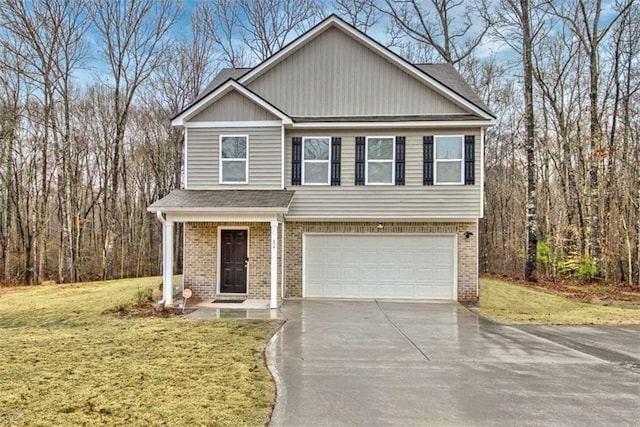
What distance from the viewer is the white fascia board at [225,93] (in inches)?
489

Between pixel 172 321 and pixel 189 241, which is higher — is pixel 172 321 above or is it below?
below

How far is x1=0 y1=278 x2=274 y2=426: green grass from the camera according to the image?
4.36 metres

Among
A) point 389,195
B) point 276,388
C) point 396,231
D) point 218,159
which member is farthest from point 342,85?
point 276,388

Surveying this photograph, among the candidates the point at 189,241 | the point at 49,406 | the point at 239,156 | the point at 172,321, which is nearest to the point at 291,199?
the point at 239,156

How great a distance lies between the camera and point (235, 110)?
1271 centimetres

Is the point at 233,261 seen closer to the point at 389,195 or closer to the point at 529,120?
the point at 389,195

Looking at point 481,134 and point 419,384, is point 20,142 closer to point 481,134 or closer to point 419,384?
point 481,134

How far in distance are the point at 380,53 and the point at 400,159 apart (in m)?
3.58

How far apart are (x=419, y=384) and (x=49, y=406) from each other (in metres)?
4.50

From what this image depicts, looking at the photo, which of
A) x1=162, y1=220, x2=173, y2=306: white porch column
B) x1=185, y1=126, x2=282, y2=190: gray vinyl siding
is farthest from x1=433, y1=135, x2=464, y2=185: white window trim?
x1=162, y1=220, x2=173, y2=306: white porch column

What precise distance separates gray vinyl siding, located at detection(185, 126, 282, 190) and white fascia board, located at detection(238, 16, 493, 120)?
221cm

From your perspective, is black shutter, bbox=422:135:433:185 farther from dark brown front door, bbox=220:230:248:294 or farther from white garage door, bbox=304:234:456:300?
dark brown front door, bbox=220:230:248:294

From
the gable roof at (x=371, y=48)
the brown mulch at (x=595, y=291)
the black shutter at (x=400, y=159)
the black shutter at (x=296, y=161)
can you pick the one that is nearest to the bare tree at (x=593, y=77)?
the brown mulch at (x=595, y=291)

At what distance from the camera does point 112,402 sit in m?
4.64
